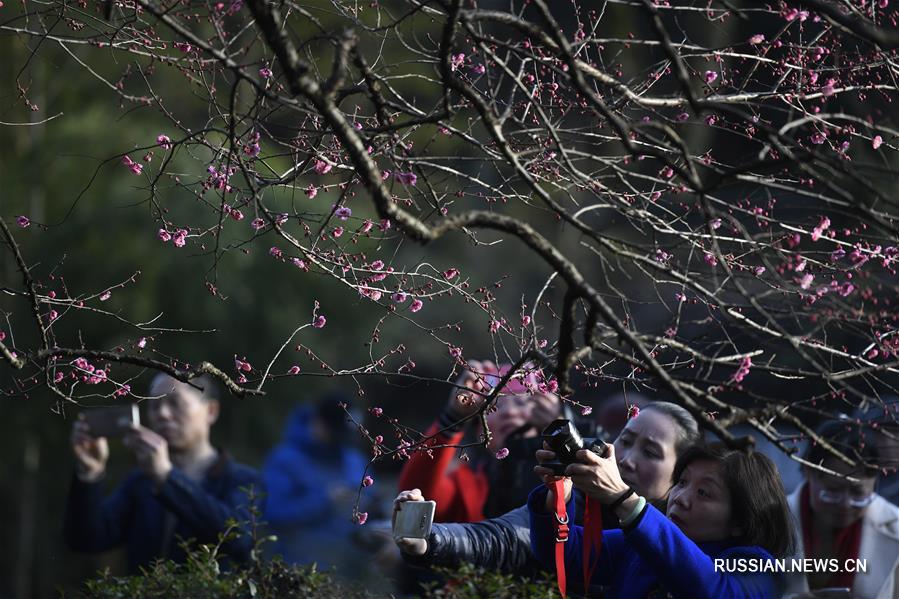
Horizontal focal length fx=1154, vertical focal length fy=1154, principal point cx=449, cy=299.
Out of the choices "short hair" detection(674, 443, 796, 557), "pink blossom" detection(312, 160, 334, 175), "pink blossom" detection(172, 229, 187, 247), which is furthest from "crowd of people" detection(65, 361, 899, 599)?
"pink blossom" detection(312, 160, 334, 175)

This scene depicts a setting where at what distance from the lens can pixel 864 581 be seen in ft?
13.3

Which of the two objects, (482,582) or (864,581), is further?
(864,581)

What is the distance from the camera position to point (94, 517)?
16.8ft

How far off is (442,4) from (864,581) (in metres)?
2.57

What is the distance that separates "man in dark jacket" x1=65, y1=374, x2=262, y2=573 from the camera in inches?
189

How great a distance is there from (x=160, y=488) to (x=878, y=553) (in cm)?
282

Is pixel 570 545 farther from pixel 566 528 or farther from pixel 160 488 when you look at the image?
pixel 160 488

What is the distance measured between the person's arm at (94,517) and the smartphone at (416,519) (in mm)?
2473

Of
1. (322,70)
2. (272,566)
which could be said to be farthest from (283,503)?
(322,70)

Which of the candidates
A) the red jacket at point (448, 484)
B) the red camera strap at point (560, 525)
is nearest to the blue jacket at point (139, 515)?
the red jacket at point (448, 484)

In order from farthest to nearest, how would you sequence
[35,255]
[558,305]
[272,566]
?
[558,305]
[35,255]
[272,566]

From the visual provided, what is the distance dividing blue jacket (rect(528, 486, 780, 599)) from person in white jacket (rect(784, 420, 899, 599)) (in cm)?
96

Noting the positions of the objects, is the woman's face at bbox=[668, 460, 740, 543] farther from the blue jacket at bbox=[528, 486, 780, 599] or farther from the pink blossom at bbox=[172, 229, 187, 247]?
the pink blossom at bbox=[172, 229, 187, 247]

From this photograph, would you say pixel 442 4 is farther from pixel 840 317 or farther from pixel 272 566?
pixel 272 566
